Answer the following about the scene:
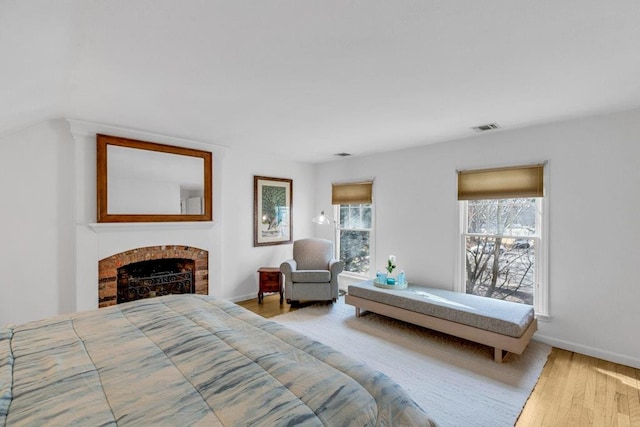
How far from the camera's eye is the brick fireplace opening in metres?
3.43

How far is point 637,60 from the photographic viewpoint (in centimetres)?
185

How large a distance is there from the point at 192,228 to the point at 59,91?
2106 millimetres

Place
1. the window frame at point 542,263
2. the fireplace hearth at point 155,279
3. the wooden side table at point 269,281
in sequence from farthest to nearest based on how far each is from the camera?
the wooden side table at point 269,281
the fireplace hearth at point 155,279
the window frame at point 542,263

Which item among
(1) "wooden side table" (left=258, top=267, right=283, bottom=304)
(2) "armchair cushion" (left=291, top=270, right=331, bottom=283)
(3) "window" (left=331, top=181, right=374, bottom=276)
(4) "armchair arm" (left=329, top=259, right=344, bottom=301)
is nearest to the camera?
(2) "armchair cushion" (left=291, top=270, right=331, bottom=283)

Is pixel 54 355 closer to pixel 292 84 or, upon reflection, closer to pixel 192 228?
pixel 292 84

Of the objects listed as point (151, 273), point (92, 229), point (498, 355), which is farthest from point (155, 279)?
point (498, 355)

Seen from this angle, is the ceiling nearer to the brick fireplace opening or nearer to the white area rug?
the brick fireplace opening

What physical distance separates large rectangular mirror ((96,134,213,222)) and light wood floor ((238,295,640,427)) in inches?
159

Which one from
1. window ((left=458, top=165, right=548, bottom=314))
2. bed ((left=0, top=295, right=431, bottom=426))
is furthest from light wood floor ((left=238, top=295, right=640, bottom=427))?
bed ((left=0, top=295, right=431, bottom=426))

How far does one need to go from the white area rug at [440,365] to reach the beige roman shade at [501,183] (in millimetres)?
1659

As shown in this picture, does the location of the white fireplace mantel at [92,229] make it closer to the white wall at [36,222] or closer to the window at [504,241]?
the white wall at [36,222]

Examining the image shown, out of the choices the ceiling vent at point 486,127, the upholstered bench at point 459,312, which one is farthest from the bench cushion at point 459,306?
the ceiling vent at point 486,127

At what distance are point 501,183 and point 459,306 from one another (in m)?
1.52

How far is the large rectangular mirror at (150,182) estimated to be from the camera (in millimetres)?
3398
